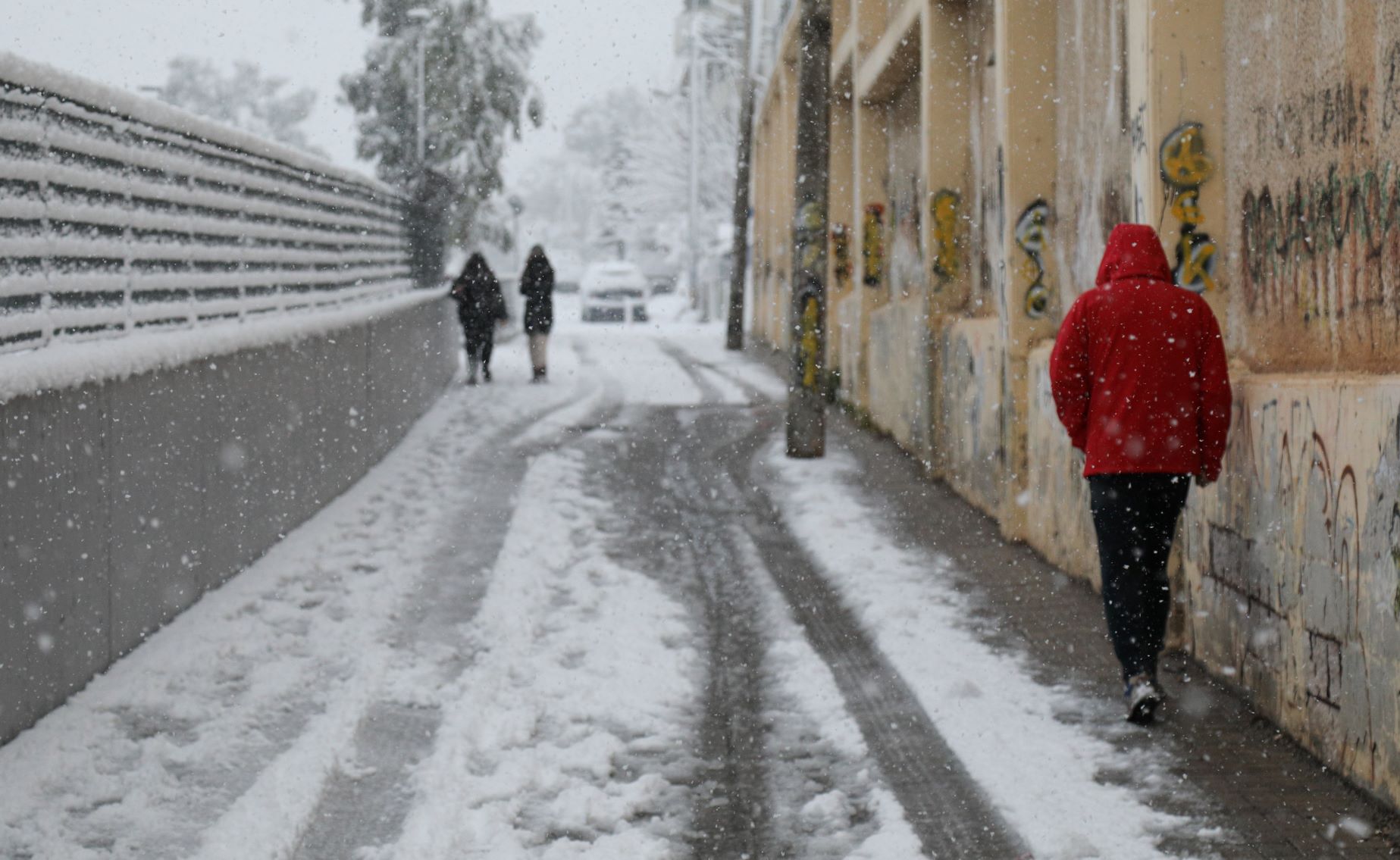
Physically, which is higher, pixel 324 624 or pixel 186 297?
pixel 186 297

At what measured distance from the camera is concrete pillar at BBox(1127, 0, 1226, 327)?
7.29 m

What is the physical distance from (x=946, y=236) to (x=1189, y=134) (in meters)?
5.93

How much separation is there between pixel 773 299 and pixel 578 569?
75.0ft

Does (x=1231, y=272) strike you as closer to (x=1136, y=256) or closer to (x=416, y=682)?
(x=1136, y=256)

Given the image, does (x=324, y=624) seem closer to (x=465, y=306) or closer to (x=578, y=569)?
(x=578, y=569)

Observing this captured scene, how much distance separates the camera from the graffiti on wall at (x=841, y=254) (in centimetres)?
2155

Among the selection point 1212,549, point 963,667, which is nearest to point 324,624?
point 963,667

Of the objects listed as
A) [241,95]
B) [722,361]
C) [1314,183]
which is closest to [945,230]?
[1314,183]

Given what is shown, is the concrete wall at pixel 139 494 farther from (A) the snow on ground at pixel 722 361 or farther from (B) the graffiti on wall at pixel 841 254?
(B) the graffiti on wall at pixel 841 254

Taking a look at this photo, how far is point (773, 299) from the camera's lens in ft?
103

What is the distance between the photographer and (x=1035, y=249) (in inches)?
404

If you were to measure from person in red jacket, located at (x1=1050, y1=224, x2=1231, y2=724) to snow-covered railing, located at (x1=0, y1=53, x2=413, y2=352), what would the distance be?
13.3 ft

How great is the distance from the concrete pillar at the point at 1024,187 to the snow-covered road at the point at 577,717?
1.33 meters

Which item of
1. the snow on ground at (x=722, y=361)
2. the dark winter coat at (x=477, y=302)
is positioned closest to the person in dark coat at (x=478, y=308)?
the dark winter coat at (x=477, y=302)
